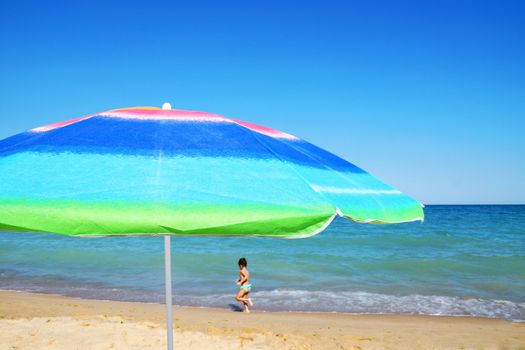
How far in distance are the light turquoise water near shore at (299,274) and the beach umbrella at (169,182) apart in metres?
9.24

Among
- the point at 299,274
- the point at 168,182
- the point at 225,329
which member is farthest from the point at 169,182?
the point at 299,274

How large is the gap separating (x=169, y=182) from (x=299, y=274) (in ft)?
47.1

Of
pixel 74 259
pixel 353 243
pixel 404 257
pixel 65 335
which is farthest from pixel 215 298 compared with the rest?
pixel 353 243

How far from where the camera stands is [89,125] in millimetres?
2373

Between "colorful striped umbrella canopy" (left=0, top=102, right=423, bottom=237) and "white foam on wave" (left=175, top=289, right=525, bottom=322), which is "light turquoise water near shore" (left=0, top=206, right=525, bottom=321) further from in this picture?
"colorful striped umbrella canopy" (left=0, top=102, right=423, bottom=237)

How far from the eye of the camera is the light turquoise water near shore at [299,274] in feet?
38.1

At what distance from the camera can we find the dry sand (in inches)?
276

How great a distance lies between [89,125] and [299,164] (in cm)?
118

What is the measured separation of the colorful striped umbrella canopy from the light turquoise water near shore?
30.3 feet

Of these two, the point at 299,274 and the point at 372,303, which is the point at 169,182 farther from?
the point at 299,274

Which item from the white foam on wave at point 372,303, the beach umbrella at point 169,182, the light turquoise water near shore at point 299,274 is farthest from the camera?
the light turquoise water near shore at point 299,274

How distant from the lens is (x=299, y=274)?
1569 centimetres

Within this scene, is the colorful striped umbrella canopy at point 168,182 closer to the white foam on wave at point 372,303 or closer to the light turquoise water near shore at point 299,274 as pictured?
the white foam on wave at point 372,303

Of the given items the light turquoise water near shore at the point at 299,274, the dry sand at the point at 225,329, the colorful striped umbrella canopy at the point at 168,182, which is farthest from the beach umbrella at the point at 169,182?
the light turquoise water near shore at the point at 299,274
